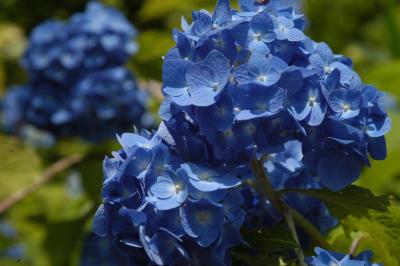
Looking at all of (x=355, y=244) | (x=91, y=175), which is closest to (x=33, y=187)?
(x=91, y=175)

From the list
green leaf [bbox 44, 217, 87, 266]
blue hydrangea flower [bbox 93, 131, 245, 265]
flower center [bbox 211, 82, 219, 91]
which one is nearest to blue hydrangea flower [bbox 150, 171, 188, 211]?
blue hydrangea flower [bbox 93, 131, 245, 265]

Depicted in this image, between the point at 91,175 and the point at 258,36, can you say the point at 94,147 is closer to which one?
the point at 91,175

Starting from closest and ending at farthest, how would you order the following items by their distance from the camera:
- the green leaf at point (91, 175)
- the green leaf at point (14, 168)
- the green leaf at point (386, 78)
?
the green leaf at point (14, 168) → the green leaf at point (386, 78) → the green leaf at point (91, 175)

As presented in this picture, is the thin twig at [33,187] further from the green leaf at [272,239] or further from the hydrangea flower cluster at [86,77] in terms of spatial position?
the green leaf at [272,239]

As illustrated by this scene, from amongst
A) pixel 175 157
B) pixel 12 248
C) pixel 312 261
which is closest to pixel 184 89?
pixel 175 157

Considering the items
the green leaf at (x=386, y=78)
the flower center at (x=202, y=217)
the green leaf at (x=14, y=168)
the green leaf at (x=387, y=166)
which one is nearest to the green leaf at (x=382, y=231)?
the flower center at (x=202, y=217)

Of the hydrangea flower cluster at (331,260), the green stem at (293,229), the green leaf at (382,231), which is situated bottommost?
the green leaf at (382,231)

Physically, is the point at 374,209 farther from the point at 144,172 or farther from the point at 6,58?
the point at 6,58

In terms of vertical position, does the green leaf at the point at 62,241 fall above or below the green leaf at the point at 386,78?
below
